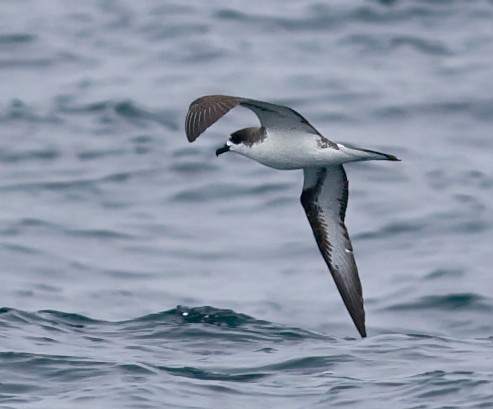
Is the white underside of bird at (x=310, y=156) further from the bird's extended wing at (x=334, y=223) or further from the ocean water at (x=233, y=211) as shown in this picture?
the ocean water at (x=233, y=211)

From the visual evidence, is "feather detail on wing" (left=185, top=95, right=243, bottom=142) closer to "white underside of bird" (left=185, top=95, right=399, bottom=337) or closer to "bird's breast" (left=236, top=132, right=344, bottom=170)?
"white underside of bird" (left=185, top=95, right=399, bottom=337)

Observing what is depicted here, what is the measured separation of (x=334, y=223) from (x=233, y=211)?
4512 mm

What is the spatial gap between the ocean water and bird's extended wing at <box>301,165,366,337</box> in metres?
0.44

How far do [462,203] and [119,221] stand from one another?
3938 millimetres

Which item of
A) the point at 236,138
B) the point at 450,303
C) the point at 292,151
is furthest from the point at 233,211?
the point at 292,151

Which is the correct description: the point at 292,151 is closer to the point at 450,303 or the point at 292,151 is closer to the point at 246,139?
the point at 246,139

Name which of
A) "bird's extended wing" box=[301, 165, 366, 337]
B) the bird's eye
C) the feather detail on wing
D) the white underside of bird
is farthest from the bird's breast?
the feather detail on wing

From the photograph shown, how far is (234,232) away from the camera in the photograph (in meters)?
15.7

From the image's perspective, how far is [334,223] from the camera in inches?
466

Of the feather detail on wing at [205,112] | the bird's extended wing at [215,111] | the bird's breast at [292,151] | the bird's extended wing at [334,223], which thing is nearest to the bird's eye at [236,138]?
the bird's breast at [292,151]

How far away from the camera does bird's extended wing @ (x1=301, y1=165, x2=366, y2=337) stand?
1162 cm

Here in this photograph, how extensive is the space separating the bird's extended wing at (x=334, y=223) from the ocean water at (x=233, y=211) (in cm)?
44

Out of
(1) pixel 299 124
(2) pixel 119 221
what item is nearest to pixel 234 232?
(2) pixel 119 221

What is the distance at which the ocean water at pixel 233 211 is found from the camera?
1026 cm
